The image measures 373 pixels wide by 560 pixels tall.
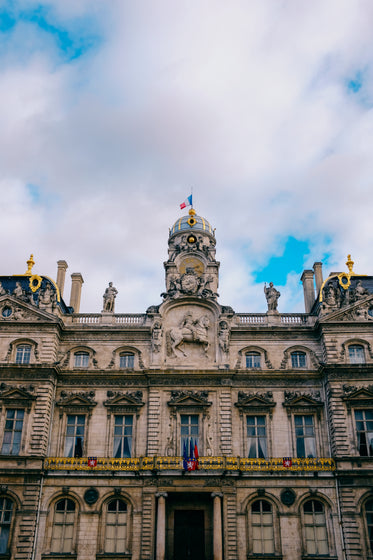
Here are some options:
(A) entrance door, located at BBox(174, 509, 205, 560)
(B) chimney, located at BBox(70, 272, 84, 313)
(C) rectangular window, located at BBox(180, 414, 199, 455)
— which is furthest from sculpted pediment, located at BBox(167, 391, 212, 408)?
(B) chimney, located at BBox(70, 272, 84, 313)

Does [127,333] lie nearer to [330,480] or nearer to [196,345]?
[196,345]

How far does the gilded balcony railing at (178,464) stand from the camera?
35562mm

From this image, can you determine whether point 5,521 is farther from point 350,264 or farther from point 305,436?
point 350,264

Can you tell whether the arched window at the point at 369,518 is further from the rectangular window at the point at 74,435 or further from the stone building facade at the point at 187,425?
the rectangular window at the point at 74,435

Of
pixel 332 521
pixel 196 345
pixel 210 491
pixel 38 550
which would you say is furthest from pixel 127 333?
pixel 332 521

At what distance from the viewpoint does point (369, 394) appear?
36906mm

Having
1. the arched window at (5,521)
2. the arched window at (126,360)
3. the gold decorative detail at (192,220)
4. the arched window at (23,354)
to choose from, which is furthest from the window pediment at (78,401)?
the gold decorative detail at (192,220)

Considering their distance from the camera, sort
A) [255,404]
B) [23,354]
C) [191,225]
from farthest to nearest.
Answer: [191,225], [23,354], [255,404]

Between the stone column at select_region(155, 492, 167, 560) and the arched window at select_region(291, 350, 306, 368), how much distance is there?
1221cm

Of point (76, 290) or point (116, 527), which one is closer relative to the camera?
point (116, 527)

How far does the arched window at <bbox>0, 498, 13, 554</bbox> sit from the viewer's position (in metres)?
34.1

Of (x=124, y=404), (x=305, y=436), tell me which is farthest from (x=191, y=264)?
(x=305, y=436)

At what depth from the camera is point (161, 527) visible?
1337 inches

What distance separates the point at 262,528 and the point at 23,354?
1895 cm
